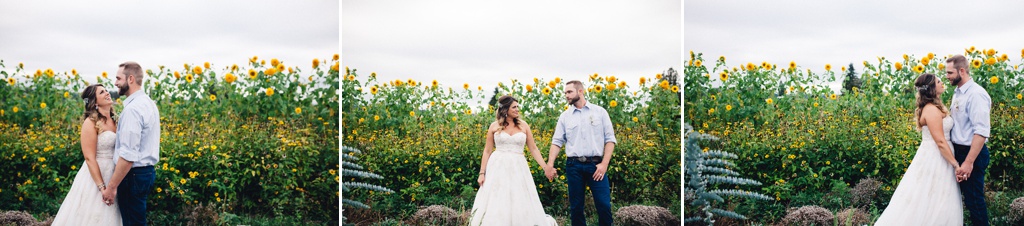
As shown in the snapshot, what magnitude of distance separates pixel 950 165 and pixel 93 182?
468cm

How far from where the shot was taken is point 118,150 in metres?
4.00

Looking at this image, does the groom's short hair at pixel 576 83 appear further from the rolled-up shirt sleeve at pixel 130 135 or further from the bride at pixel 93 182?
the bride at pixel 93 182

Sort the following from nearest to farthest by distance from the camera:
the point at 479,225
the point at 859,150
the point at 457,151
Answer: the point at 479,225, the point at 859,150, the point at 457,151

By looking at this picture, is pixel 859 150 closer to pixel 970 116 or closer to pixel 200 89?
pixel 970 116

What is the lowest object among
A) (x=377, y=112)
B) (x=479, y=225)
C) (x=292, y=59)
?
(x=479, y=225)

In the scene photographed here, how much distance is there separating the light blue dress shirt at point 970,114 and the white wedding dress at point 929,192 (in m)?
0.05

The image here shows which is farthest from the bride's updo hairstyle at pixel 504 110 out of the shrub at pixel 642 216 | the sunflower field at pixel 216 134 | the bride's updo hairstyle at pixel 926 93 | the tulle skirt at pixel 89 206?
the bride's updo hairstyle at pixel 926 93

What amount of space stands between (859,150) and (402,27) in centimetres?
310

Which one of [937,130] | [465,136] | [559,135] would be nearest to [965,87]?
[937,130]

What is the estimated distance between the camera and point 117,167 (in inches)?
158

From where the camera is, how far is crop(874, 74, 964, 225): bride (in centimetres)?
416

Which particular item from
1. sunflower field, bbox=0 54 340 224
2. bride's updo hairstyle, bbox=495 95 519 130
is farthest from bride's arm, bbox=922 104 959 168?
sunflower field, bbox=0 54 340 224

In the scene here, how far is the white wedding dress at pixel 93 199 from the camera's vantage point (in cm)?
410

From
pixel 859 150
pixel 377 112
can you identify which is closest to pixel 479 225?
pixel 377 112
